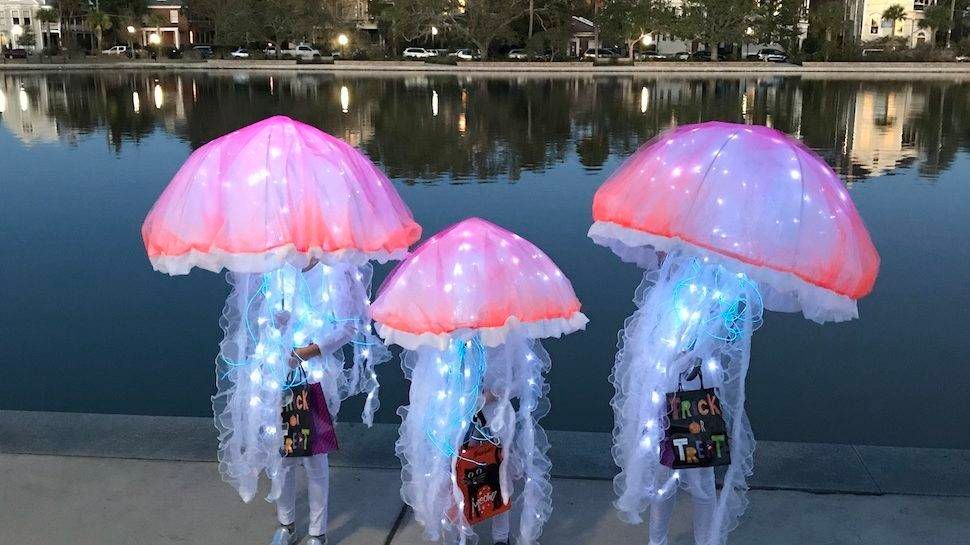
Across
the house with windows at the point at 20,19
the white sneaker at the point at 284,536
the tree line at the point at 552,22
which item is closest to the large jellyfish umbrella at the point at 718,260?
the white sneaker at the point at 284,536

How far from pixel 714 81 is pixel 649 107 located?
54.3 ft

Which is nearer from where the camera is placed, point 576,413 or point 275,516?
point 275,516

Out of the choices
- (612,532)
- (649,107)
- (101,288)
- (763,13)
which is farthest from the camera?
(763,13)

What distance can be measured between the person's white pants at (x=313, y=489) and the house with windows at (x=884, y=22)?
75.6 meters

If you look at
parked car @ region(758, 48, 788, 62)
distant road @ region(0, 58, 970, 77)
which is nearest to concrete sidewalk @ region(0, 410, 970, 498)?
distant road @ region(0, 58, 970, 77)

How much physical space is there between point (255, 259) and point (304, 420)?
0.75 metres

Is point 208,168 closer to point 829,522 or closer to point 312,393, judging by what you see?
point 312,393

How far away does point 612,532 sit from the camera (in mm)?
4234

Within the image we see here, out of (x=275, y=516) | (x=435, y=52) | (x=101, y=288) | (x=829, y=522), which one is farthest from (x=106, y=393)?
(x=435, y=52)

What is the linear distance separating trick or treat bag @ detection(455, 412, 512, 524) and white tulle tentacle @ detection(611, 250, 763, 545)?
53cm

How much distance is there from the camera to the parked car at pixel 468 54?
58856 mm

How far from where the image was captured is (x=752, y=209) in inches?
130

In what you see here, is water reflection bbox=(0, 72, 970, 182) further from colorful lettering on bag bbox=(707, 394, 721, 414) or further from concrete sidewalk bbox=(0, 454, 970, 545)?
colorful lettering on bag bbox=(707, 394, 721, 414)

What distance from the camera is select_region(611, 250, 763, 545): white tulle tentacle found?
3604mm
